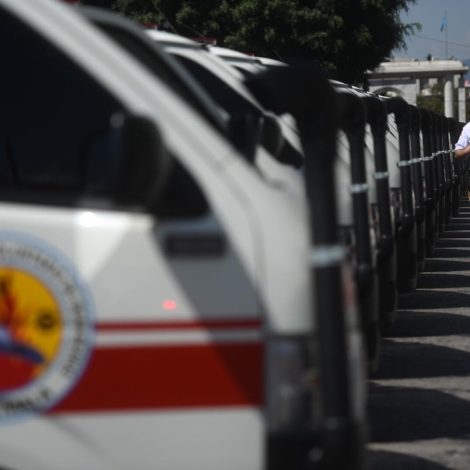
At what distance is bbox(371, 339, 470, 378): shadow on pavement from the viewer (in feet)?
29.4

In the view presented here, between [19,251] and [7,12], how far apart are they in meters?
0.69

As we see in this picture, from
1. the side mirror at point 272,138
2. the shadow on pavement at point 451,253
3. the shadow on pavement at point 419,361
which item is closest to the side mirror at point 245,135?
the side mirror at point 272,138

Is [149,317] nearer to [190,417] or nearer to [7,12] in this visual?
[190,417]

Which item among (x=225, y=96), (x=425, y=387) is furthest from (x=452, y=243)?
(x=225, y=96)

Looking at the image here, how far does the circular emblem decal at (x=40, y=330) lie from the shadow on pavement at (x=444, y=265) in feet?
39.1

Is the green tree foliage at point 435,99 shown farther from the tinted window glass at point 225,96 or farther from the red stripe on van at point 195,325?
the red stripe on van at point 195,325

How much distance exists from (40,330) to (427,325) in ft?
25.4

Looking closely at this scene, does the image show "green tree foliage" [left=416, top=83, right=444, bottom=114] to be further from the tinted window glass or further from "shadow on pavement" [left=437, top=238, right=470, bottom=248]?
the tinted window glass

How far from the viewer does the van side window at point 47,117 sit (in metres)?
4.21

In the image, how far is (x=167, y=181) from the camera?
3723 millimetres

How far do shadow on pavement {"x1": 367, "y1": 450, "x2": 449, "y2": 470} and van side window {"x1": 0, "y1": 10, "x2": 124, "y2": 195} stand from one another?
2488mm

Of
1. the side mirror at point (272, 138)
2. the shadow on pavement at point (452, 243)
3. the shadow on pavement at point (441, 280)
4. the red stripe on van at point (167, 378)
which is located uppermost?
the side mirror at point (272, 138)

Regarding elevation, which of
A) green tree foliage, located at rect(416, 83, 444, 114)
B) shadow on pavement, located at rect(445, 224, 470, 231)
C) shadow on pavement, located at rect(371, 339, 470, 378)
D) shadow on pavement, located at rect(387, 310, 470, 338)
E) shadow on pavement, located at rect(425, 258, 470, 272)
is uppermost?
shadow on pavement, located at rect(371, 339, 470, 378)

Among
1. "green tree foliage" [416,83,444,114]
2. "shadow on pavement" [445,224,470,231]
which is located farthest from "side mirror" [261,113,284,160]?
"green tree foliage" [416,83,444,114]
